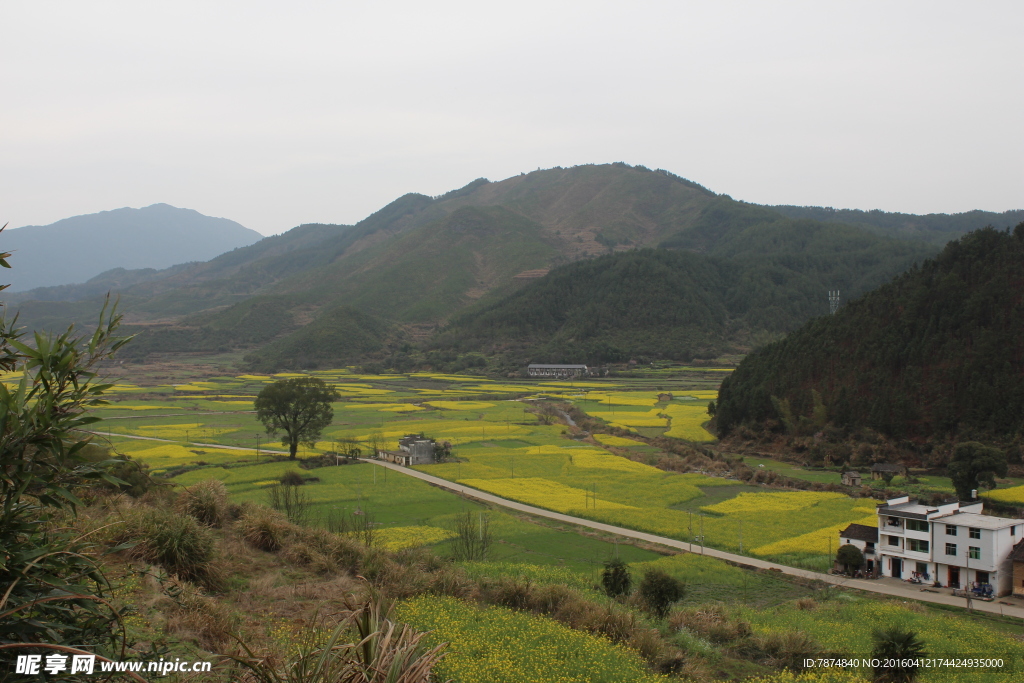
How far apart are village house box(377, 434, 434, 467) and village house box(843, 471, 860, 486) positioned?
28358 millimetres

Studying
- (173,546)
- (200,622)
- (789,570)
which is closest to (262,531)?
(173,546)

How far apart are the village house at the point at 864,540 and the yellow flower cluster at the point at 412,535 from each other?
644 inches

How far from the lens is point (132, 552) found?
34.0 ft

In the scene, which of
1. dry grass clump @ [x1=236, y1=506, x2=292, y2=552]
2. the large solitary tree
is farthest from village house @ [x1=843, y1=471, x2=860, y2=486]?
dry grass clump @ [x1=236, y1=506, x2=292, y2=552]

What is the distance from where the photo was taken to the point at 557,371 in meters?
119

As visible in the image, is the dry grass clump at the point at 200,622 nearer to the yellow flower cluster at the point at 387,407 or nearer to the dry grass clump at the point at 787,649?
the dry grass clump at the point at 787,649

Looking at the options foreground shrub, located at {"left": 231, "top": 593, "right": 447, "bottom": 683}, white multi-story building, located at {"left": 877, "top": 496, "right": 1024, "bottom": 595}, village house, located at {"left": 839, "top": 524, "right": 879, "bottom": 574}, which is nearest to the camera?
foreground shrub, located at {"left": 231, "top": 593, "right": 447, "bottom": 683}

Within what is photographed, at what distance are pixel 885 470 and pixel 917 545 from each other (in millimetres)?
20346

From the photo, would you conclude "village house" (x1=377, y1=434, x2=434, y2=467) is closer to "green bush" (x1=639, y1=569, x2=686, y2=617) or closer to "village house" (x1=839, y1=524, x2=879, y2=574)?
"village house" (x1=839, y1=524, x2=879, y2=574)

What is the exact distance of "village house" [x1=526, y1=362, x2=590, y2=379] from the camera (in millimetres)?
116750

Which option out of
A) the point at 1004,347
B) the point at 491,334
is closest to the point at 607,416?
the point at 1004,347

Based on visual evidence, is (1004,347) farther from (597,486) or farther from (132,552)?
(132,552)

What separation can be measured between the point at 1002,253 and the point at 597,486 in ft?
138

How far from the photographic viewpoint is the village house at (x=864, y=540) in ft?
82.6
